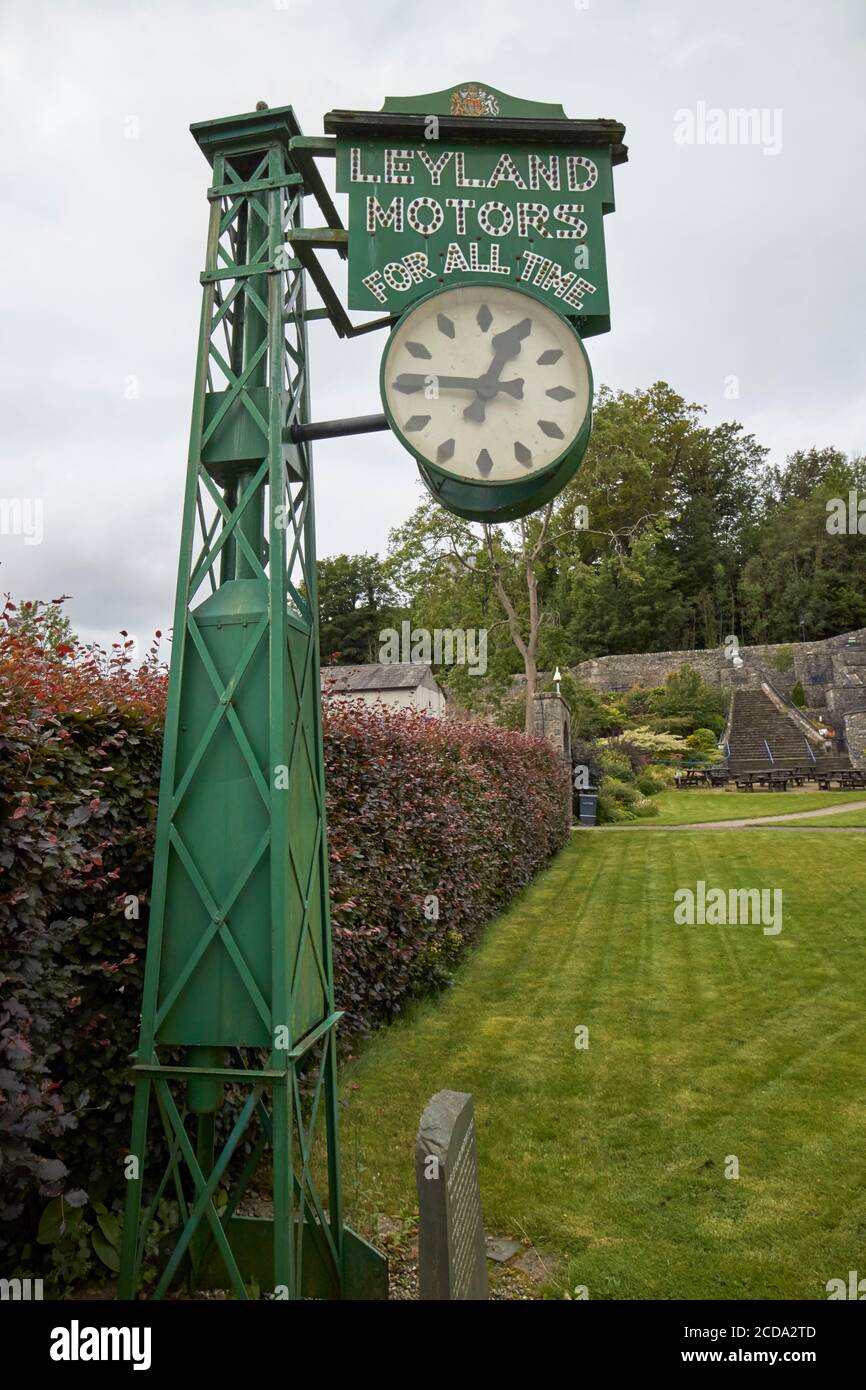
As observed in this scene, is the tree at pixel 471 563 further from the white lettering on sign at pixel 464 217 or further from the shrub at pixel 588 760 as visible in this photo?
the white lettering on sign at pixel 464 217

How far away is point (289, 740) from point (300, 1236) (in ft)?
5.73

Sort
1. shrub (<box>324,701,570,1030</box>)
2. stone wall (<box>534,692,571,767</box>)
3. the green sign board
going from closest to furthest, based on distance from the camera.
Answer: the green sign board < shrub (<box>324,701,570,1030</box>) < stone wall (<box>534,692,571,767</box>)

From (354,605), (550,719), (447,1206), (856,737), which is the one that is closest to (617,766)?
(550,719)

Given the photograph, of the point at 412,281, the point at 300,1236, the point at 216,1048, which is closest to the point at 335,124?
the point at 412,281

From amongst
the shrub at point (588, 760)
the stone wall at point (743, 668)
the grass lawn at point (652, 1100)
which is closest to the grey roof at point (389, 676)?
the stone wall at point (743, 668)

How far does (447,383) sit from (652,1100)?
15.0 feet

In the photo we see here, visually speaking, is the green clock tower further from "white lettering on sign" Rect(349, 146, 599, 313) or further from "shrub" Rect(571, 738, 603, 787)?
"shrub" Rect(571, 738, 603, 787)

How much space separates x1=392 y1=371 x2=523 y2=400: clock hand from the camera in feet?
9.96

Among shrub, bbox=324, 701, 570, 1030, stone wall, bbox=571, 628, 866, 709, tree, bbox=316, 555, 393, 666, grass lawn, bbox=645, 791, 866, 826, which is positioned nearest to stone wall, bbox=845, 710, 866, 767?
grass lawn, bbox=645, 791, 866, 826

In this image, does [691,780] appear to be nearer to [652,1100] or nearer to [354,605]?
[652,1100]

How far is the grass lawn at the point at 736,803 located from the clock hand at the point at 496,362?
1826cm

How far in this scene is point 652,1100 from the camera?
208 inches

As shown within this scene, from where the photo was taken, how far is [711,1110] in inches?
200

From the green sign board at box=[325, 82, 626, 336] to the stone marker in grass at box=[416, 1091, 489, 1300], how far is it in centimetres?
292
